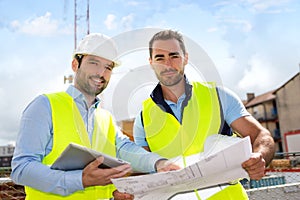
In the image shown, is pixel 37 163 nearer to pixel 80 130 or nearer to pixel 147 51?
pixel 80 130

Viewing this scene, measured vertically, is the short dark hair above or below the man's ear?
above

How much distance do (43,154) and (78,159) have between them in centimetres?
20

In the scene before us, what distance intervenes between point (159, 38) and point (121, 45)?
0.15 meters

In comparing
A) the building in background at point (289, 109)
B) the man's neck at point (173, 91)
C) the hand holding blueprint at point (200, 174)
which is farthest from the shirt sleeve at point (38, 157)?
the building in background at point (289, 109)

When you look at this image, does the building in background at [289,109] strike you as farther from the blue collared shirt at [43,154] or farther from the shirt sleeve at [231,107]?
the blue collared shirt at [43,154]

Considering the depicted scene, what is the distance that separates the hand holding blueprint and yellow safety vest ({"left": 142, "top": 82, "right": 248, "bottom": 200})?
32 mm

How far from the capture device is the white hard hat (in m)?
1.09

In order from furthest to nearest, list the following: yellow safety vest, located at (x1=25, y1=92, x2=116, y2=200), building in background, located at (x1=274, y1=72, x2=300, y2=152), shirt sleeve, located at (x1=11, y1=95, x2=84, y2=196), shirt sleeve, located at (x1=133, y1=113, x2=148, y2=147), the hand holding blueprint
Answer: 1. building in background, located at (x1=274, y1=72, x2=300, y2=152)
2. shirt sleeve, located at (x1=133, y1=113, x2=148, y2=147)
3. yellow safety vest, located at (x1=25, y1=92, x2=116, y2=200)
4. shirt sleeve, located at (x1=11, y1=95, x2=84, y2=196)
5. the hand holding blueprint

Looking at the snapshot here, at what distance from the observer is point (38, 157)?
44.5 inches

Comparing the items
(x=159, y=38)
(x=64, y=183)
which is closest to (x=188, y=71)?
(x=159, y=38)

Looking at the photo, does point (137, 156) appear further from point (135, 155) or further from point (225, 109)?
point (225, 109)

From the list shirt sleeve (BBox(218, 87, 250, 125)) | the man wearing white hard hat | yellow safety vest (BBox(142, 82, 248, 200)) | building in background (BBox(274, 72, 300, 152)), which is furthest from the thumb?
building in background (BBox(274, 72, 300, 152))

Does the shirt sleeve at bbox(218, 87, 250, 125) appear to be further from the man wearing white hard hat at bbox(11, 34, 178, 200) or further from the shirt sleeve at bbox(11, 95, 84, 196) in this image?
the shirt sleeve at bbox(11, 95, 84, 196)

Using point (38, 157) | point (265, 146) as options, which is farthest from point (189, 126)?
point (38, 157)
